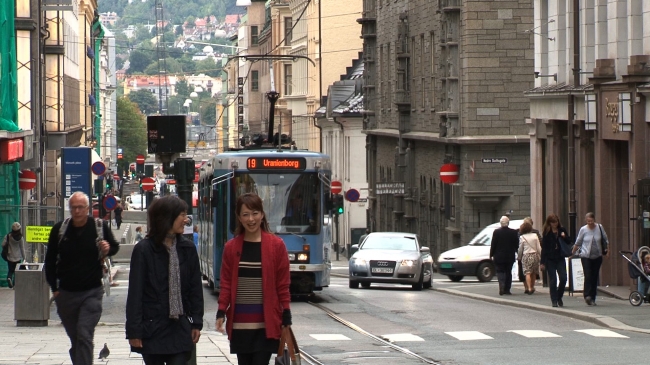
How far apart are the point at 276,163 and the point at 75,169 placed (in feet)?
14.6

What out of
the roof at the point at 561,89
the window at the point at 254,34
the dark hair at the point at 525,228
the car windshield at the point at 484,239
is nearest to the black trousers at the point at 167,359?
the dark hair at the point at 525,228

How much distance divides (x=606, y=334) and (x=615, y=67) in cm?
1104

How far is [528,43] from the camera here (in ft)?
144

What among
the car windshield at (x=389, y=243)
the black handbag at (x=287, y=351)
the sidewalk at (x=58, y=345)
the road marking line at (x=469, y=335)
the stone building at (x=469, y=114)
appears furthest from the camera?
the stone building at (x=469, y=114)

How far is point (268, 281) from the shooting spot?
33.8 feet

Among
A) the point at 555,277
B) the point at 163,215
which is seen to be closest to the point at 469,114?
the point at 555,277

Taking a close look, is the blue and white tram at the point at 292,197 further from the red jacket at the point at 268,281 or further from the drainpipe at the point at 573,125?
the red jacket at the point at 268,281

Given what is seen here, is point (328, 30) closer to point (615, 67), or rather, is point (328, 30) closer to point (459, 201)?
point (459, 201)

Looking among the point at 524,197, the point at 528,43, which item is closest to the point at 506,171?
the point at 524,197

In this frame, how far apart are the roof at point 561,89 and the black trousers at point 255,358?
67.7ft

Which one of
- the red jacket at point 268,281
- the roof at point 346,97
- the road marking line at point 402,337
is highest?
the roof at point 346,97

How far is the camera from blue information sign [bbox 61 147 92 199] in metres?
28.6

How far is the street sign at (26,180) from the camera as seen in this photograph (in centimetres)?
4044

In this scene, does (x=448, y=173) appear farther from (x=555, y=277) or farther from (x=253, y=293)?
(x=253, y=293)
